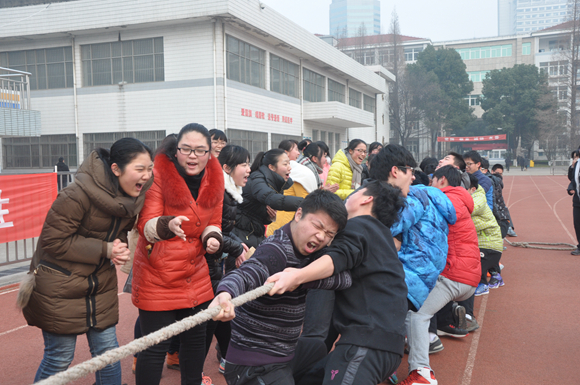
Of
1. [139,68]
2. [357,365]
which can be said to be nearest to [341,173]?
[357,365]

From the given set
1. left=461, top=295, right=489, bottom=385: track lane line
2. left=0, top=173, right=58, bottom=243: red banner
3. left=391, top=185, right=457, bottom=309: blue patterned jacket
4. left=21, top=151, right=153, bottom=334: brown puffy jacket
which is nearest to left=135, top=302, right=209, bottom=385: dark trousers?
left=21, top=151, right=153, bottom=334: brown puffy jacket

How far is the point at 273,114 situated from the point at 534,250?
1691cm

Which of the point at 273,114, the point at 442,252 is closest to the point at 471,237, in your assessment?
the point at 442,252

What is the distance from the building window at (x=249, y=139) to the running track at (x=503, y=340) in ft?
44.9

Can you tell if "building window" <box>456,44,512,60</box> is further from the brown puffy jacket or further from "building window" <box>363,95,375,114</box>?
the brown puffy jacket

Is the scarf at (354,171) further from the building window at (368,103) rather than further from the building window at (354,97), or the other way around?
the building window at (368,103)

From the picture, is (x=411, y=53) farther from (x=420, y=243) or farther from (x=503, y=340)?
(x=420, y=243)

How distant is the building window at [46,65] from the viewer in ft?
69.1

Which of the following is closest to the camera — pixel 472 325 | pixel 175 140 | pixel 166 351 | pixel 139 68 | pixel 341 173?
pixel 166 351

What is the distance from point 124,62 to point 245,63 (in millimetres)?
5352

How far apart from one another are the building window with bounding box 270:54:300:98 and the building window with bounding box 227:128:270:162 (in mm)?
2933

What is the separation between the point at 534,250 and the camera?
28.7 feet

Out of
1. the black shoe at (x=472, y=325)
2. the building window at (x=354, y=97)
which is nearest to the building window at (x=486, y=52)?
the building window at (x=354, y=97)

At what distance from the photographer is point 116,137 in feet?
68.3
